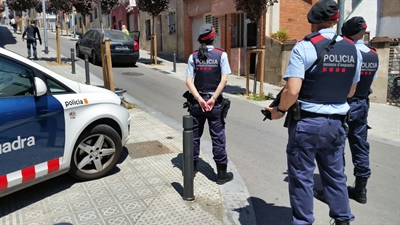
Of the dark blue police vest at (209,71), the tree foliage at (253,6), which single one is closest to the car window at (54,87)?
the dark blue police vest at (209,71)

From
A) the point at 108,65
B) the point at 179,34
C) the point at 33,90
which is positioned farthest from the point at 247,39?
the point at 33,90

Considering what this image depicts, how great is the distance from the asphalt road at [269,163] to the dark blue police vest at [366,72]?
4.23 ft

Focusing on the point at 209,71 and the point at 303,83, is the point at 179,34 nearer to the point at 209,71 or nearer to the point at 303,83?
the point at 209,71

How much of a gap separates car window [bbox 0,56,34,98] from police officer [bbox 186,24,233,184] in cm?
175

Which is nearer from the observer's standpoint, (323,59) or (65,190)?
(323,59)

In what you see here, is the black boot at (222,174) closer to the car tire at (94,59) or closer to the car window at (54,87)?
the car window at (54,87)

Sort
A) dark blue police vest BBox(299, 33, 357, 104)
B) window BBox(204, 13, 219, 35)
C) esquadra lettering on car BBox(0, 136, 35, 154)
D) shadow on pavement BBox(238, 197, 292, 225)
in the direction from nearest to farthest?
1. dark blue police vest BBox(299, 33, 357, 104)
2. esquadra lettering on car BBox(0, 136, 35, 154)
3. shadow on pavement BBox(238, 197, 292, 225)
4. window BBox(204, 13, 219, 35)

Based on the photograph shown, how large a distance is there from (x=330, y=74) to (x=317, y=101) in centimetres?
23

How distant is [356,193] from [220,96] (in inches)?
78.8

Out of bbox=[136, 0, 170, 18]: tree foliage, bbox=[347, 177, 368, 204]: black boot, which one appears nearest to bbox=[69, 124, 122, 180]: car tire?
bbox=[347, 177, 368, 204]: black boot

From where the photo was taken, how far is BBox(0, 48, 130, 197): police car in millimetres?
3420

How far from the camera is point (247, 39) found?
15617mm

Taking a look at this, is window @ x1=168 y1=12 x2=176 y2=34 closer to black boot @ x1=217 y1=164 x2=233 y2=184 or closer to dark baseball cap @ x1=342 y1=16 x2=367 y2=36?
black boot @ x1=217 y1=164 x2=233 y2=184

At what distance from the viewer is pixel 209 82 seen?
4219 mm
